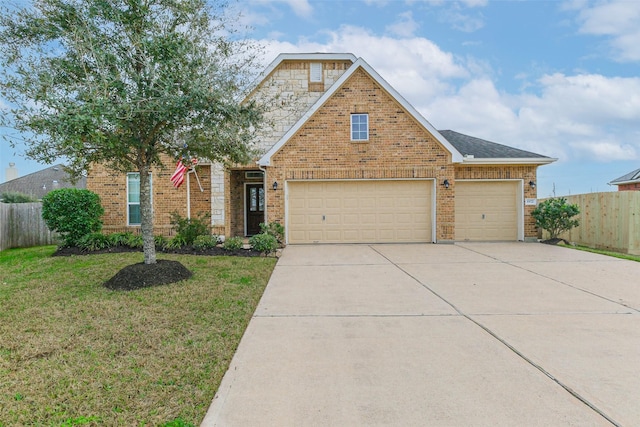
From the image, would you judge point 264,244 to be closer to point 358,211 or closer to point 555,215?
point 358,211

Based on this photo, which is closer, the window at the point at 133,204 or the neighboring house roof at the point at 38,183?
the window at the point at 133,204

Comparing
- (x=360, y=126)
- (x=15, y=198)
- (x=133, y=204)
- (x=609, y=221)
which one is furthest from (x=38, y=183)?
(x=609, y=221)

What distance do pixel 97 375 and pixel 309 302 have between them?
2997 mm

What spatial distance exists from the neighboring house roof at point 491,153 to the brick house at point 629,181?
11053 millimetres

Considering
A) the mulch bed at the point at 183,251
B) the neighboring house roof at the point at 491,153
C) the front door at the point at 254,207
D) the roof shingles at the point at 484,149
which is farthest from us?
the front door at the point at 254,207

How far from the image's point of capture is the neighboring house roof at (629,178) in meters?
19.4

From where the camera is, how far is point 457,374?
330 cm

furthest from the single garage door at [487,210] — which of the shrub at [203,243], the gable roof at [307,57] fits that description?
the shrub at [203,243]

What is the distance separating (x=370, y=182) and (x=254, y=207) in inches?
212

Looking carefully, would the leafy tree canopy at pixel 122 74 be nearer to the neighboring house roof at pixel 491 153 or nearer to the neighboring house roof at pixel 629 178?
the neighboring house roof at pixel 491 153

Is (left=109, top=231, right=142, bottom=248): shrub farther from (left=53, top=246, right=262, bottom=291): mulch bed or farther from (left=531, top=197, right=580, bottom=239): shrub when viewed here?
(left=531, top=197, right=580, bottom=239): shrub

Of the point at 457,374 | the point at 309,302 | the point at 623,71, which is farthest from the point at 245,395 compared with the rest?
the point at 623,71

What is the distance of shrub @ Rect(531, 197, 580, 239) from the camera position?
12.3 m

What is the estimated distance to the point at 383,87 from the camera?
11969 mm
